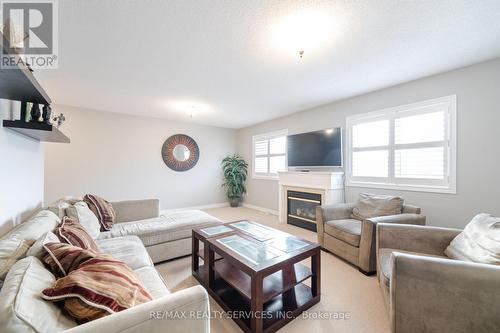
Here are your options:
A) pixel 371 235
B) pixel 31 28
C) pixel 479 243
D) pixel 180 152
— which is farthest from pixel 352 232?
pixel 180 152

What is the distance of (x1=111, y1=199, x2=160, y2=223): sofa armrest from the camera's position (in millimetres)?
2717

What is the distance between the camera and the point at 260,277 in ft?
4.38

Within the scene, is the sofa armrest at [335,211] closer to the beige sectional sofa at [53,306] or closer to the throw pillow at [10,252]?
the beige sectional sofa at [53,306]

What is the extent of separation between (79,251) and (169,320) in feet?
2.08

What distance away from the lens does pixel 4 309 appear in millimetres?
581

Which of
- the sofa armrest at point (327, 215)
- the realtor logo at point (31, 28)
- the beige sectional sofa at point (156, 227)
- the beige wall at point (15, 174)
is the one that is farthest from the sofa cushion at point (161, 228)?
the realtor logo at point (31, 28)

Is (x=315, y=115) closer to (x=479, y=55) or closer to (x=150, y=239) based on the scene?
(x=479, y=55)

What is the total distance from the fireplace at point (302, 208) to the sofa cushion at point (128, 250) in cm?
279

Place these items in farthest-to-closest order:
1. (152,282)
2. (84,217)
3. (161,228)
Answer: (161,228) < (84,217) < (152,282)

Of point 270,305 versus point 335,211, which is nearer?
point 270,305

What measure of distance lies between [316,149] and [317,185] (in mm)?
710

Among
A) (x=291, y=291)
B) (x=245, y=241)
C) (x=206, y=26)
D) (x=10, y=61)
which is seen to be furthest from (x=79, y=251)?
(x=206, y=26)

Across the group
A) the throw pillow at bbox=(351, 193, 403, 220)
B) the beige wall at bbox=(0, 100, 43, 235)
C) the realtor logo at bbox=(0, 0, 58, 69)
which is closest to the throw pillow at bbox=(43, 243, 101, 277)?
the beige wall at bbox=(0, 100, 43, 235)

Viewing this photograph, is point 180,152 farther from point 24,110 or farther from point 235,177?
point 24,110
